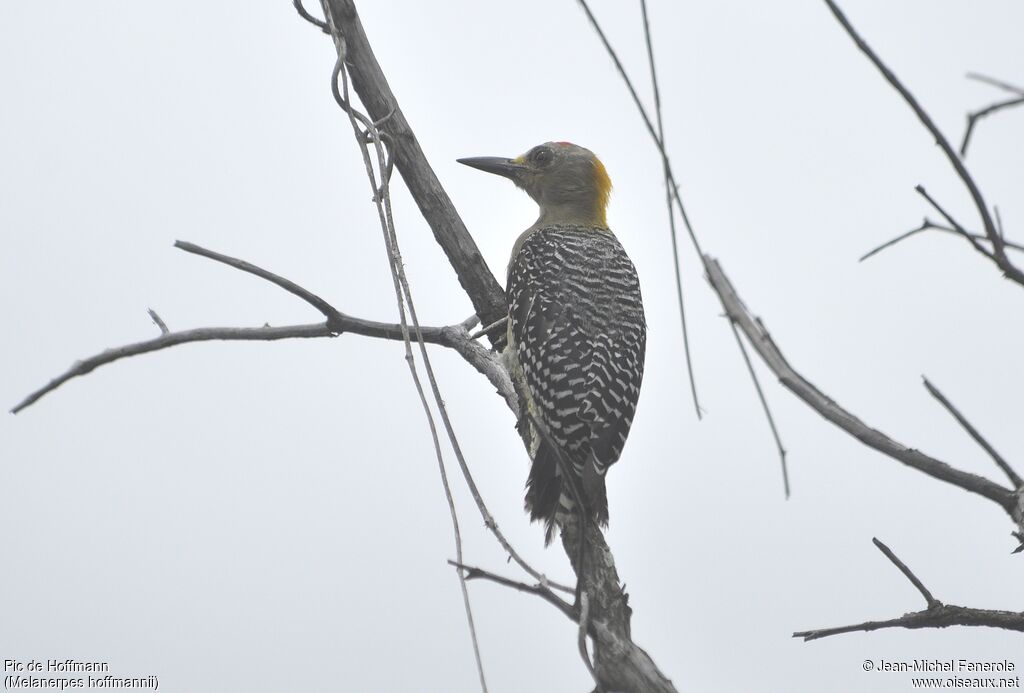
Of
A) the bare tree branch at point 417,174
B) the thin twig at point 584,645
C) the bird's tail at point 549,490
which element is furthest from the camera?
the bird's tail at point 549,490

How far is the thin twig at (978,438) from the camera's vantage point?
2.00 m

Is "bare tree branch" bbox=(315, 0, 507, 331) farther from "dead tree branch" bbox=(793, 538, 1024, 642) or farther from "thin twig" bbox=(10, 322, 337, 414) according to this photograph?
"dead tree branch" bbox=(793, 538, 1024, 642)

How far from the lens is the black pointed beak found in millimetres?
7762

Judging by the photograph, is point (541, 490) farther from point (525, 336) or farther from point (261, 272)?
point (261, 272)

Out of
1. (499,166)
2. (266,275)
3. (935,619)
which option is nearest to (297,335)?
(266,275)

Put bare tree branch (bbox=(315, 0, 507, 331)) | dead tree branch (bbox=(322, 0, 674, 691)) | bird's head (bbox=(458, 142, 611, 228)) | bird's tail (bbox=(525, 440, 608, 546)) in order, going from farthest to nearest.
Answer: bird's head (bbox=(458, 142, 611, 228)), bird's tail (bbox=(525, 440, 608, 546)), bare tree branch (bbox=(315, 0, 507, 331)), dead tree branch (bbox=(322, 0, 674, 691))

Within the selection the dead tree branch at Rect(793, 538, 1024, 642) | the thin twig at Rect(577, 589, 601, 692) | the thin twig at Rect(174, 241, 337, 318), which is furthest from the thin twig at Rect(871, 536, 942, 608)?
the thin twig at Rect(174, 241, 337, 318)

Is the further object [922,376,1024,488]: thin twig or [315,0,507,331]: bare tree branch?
[315,0,507,331]: bare tree branch

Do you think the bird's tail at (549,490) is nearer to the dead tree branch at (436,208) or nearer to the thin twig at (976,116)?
the dead tree branch at (436,208)

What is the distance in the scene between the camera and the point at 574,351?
228 inches

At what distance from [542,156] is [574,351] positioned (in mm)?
2476

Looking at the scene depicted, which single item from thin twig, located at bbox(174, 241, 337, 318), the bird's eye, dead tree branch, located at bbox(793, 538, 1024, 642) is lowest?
dead tree branch, located at bbox(793, 538, 1024, 642)

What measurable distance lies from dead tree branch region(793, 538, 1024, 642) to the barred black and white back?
246 centimetres

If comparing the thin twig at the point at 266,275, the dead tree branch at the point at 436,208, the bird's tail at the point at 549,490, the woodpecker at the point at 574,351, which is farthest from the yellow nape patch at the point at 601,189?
the thin twig at the point at 266,275
